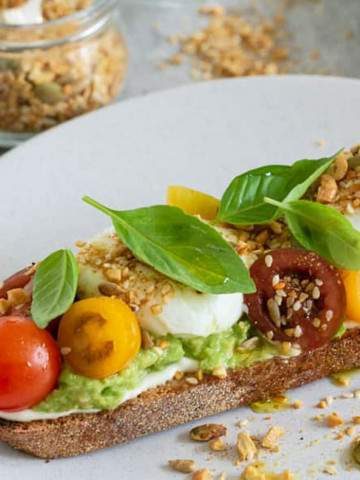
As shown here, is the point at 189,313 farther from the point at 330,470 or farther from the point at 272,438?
the point at 330,470

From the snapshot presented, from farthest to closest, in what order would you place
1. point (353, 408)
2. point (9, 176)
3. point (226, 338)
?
1. point (9, 176)
2. point (353, 408)
3. point (226, 338)

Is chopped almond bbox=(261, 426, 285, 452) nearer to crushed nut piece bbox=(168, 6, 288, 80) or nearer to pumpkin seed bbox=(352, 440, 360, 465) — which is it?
pumpkin seed bbox=(352, 440, 360, 465)

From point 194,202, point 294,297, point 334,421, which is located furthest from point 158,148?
point 334,421

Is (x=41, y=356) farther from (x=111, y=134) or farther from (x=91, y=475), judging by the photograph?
(x=111, y=134)

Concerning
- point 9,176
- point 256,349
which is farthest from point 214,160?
point 256,349

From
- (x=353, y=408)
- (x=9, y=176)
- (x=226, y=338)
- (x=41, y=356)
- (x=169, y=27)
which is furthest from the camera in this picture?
(x=169, y=27)

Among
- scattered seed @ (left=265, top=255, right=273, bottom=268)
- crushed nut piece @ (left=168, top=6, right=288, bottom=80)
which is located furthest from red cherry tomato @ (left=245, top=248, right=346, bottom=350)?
crushed nut piece @ (left=168, top=6, right=288, bottom=80)
